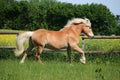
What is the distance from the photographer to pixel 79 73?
36.3ft

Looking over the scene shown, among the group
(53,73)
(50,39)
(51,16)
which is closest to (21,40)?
(50,39)

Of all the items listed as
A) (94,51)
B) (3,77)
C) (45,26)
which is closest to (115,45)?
(94,51)

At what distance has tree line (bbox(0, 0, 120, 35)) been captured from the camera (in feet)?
225

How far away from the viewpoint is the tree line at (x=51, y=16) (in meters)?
68.6

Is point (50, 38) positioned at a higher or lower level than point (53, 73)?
higher

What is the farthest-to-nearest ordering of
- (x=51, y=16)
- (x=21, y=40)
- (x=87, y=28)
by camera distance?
1. (x=51, y=16)
2. (x=87, y=28)
3. (x=21, y=40)

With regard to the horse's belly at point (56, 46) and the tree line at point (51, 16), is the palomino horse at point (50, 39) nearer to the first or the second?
the horse's belly at point (56, 46)

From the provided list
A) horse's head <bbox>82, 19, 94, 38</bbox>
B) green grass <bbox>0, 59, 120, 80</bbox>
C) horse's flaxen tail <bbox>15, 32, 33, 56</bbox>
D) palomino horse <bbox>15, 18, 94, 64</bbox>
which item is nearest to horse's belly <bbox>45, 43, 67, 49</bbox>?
palomino horse <bbox>15, 18, 94, 64</bbox>

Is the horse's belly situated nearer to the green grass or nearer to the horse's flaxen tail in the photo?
the horse's flaxen tail

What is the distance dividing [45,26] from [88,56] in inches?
2029

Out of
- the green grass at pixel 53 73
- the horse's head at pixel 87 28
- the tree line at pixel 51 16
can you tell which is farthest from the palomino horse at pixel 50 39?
the tree line at pixel 51 16

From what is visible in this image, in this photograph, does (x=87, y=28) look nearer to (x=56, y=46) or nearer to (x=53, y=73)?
(x=56, y=46)

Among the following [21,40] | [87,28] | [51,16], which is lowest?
[51,16]

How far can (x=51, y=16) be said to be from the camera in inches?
2854
